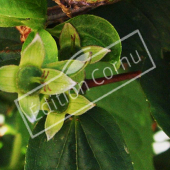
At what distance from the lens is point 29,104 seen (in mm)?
389

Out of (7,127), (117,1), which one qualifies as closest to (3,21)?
(117,1)

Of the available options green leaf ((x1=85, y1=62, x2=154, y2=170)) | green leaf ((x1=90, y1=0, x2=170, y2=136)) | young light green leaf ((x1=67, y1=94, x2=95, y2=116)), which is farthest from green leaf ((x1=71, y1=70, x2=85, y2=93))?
green leaf ((x1=85, y1=62, x2=154, y2=170))

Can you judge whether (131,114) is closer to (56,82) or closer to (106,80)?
(106,80)

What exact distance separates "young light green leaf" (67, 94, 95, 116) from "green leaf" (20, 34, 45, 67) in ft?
0.22

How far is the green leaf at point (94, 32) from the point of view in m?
0.45

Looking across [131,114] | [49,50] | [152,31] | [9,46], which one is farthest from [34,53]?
[131,114]

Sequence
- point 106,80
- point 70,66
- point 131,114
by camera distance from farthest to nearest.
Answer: point 131,114 → point 106,80 → point 70,66

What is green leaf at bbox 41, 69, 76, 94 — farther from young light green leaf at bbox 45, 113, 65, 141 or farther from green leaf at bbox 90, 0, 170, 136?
green leaf at bbox 90, 0, 170, 136

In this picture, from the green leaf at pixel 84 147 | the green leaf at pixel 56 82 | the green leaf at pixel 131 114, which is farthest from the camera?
the green leaf at pixel 131 114

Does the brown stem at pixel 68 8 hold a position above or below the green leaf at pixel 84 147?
above

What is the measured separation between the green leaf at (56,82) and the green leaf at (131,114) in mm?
324

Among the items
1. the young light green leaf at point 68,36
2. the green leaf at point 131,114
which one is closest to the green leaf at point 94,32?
the young light green leaf at point 68,36

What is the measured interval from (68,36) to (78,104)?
97 mm

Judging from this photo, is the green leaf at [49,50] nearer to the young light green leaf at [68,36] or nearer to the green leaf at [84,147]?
the young light green leaf at [68,36]
